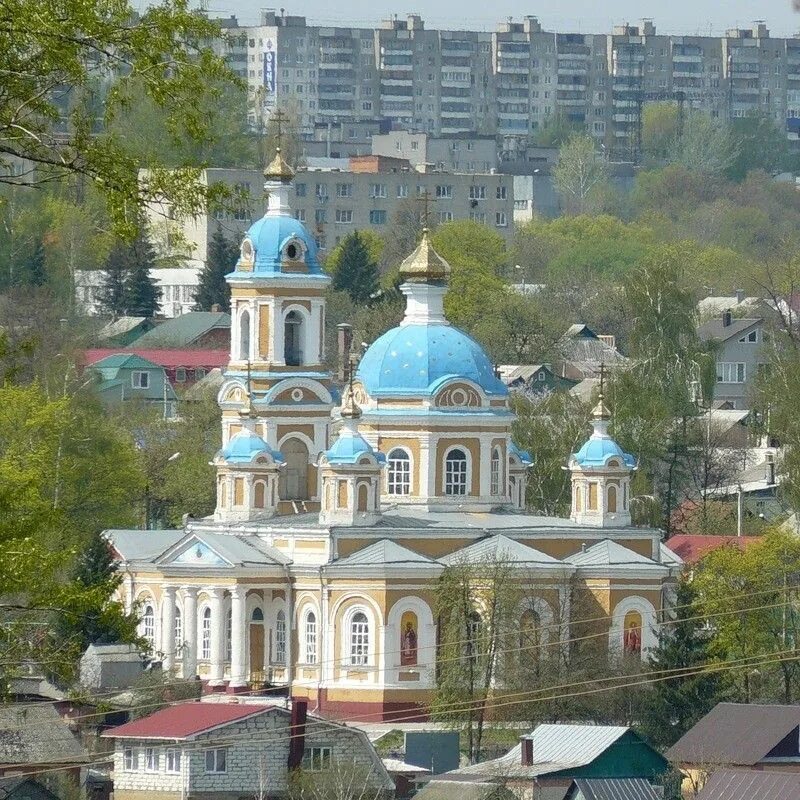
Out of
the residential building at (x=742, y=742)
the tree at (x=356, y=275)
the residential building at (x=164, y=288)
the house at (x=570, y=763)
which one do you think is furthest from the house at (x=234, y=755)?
the residential building at (x=164, y=288)

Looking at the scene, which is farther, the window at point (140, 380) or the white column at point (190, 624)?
the window at point (140, 380)

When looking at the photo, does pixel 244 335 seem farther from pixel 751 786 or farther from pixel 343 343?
pixel 751 786

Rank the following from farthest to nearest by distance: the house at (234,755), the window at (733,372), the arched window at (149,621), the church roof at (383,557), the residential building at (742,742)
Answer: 1. the window at (733,372)
2. the arched window at (149,621)
3. the church roof at (383,557)
4. the residential building at (742,742)
5. the house at (234,755)

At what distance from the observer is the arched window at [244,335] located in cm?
5700

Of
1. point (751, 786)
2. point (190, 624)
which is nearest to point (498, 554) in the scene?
point (190, 624)

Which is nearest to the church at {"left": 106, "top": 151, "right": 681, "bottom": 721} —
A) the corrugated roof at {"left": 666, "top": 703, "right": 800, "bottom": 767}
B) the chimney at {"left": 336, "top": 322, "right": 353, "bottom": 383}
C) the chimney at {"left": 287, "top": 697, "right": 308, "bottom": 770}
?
the corrugated roof at {"left": 666, "top": 703, "right": 800, "bottom": 767}

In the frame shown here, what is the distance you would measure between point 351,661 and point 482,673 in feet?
8.70

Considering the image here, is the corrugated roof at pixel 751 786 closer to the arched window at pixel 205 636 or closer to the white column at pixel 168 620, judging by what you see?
the arched window at pixel 205 636

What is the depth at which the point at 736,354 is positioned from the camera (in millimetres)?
93750

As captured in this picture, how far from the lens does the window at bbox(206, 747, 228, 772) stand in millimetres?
41069

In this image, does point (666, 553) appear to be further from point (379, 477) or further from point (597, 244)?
point (597, 244)

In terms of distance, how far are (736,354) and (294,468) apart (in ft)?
126

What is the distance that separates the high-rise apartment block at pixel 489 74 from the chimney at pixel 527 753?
117m

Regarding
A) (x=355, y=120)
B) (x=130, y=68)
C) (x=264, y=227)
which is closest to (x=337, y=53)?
(x=355, y=120)
